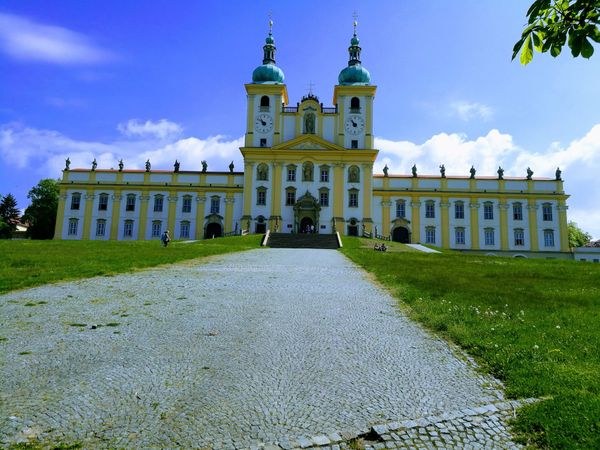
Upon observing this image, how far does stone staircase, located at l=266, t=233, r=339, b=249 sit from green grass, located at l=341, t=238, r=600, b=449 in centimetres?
2296

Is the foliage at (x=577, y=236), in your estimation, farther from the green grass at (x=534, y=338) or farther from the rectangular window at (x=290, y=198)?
the green grass at (x=534, y=338)

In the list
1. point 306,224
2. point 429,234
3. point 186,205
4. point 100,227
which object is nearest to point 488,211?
point 429,234

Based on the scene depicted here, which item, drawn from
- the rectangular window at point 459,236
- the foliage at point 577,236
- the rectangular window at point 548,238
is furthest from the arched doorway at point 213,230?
the foliage at point 577,236

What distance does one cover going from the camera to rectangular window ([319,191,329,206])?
47231 millimetres

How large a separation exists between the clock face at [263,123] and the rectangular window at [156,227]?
53.3 ft

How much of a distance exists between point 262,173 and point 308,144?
6172 mm

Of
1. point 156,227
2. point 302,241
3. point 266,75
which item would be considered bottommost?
point 302,241

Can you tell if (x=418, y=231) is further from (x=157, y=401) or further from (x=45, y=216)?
(x=45, y=216)

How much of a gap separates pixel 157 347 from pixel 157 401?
1559 millimetres

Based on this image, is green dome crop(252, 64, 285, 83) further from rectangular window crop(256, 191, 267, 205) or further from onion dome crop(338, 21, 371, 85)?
rectangular window crop(256, 191, 267, 205)

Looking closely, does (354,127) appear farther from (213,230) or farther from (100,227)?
(100,227)

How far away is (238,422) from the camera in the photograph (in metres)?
3.40

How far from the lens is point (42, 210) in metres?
65.1

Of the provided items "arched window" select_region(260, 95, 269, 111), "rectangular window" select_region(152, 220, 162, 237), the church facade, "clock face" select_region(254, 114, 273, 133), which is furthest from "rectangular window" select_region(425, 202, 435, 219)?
"rectangular window" select_region(152, 220, 162, 237)
